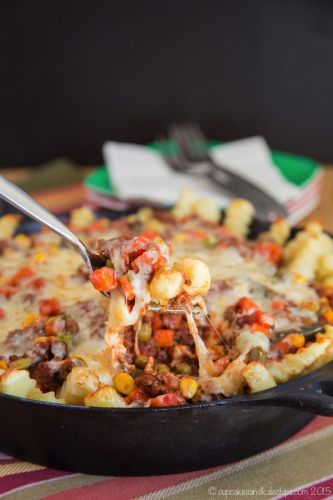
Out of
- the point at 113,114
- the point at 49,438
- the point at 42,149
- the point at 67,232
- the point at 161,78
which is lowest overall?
the point at 42,149

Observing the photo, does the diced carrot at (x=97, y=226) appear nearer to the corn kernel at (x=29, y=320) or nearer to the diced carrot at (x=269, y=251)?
the diced carrot at (x=269, y=251)

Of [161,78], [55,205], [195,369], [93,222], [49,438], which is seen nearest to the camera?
[49,438]

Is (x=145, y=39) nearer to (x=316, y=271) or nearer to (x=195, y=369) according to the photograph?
(x=316, y=271)

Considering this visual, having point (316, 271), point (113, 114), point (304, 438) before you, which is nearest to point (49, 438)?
point (304, 438)

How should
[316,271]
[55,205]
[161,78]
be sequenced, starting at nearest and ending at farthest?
[316,271], [55,205], [161,78]

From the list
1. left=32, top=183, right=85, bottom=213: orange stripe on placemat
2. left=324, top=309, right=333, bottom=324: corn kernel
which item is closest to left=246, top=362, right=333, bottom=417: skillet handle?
left=324, top=309, right=333, bottom=324: corn kernel

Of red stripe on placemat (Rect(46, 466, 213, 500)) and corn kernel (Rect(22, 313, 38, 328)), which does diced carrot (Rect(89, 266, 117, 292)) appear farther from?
red stripe on placemat (Rect(46, 466, 213, 500))
